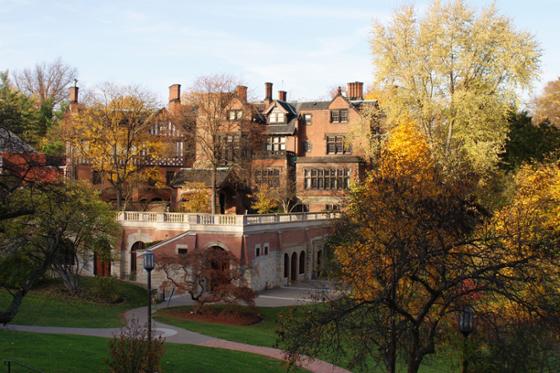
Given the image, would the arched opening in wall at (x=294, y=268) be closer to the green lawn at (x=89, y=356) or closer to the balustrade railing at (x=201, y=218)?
the balustrade railing at (x=201, y=218)

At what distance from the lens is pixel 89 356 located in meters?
18.9

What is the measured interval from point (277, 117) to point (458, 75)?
→ 2621 cm

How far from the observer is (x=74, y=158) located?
5375cm

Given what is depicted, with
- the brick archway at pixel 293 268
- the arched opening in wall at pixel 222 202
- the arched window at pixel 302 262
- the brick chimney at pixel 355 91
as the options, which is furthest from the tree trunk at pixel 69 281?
the brick chimney at pixel 355 91

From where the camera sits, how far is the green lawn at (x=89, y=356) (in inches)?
695

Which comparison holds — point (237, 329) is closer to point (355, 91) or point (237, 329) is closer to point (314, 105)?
point (314, 105)

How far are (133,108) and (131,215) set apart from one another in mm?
12107

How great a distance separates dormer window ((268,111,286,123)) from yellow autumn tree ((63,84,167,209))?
1320 centimetres

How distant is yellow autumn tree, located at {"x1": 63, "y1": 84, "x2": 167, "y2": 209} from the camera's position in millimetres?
50031

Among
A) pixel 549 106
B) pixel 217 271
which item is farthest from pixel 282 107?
pixel 217 271

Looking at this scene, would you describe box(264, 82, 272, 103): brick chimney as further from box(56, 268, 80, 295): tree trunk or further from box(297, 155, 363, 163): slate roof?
box(56, 268, 80, 295): tree trunk

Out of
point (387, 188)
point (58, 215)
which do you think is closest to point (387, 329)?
point (387, 188)

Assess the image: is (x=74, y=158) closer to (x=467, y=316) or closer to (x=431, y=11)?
(x=431, y=11)

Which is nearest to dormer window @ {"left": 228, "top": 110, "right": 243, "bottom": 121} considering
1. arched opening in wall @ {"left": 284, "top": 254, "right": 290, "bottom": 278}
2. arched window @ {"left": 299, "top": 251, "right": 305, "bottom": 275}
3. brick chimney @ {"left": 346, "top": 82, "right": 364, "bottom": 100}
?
brick chimney @ {"left": 346, "top": 82, "right": 364, "bottom": 100}
